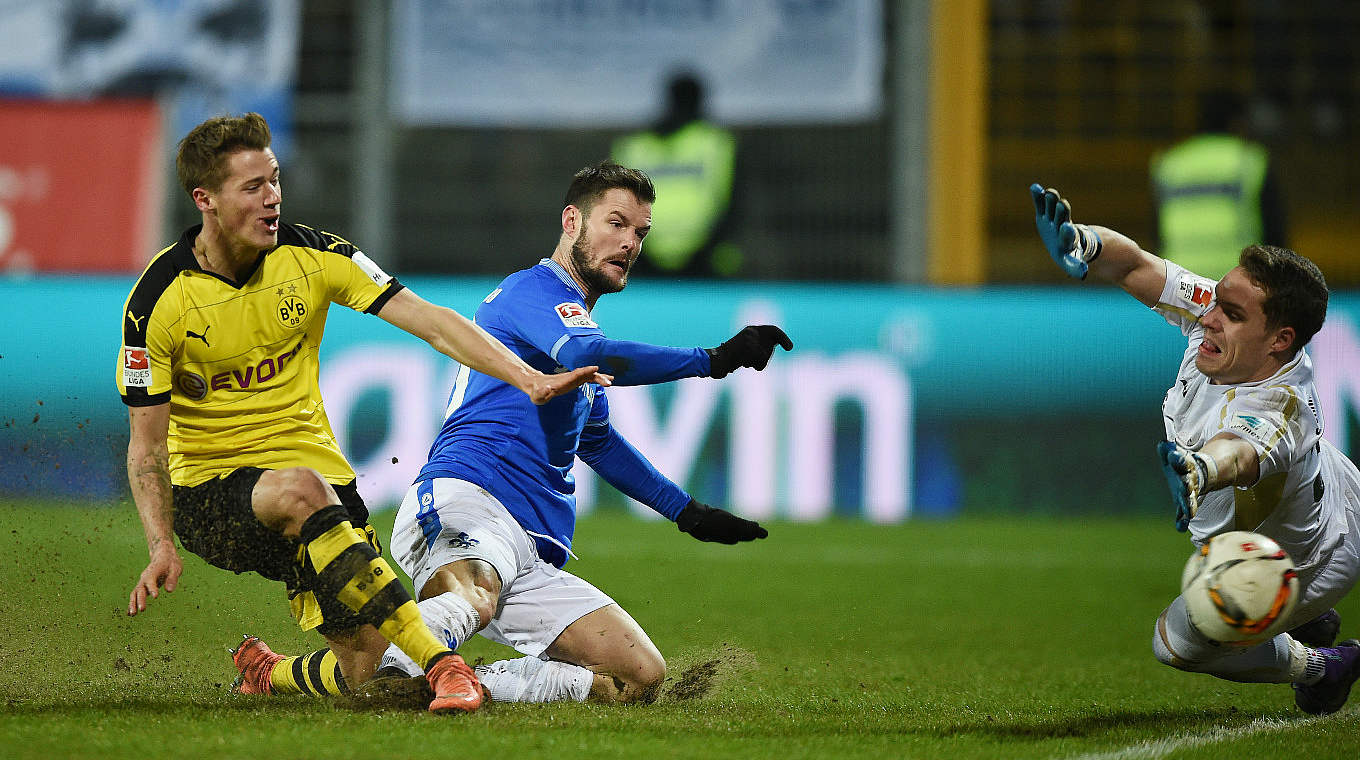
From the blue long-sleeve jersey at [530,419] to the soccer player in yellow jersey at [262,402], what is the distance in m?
0.29

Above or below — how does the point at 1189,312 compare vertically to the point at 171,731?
above

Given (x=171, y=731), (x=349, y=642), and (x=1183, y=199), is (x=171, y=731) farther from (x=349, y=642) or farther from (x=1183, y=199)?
(x=1183, y=199)

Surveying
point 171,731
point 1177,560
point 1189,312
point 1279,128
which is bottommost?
point 1177,560

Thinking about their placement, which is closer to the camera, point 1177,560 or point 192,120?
point 1177,560

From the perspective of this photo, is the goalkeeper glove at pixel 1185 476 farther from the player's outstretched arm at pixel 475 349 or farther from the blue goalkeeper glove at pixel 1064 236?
the player's outstretched arm at pixel 475 349

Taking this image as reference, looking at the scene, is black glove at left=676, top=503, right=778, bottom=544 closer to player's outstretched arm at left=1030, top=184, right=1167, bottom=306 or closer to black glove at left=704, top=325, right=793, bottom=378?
black glove at left=704, top=325, right=793, bottom=378

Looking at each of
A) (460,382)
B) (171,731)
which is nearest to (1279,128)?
(460,382)

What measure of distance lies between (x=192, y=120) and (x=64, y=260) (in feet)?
4.76

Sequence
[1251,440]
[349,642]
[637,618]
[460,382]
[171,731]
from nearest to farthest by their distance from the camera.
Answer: [171,731], [1251,440], [349,642], [460,382], [637,618]

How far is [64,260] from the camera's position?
11625mm

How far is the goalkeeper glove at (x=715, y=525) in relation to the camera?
5188 millimetres

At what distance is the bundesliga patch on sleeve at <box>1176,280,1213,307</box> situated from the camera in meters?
4.86

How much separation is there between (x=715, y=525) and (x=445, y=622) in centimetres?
119

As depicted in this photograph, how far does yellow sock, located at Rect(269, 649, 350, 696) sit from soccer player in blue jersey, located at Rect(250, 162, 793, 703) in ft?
1.01
